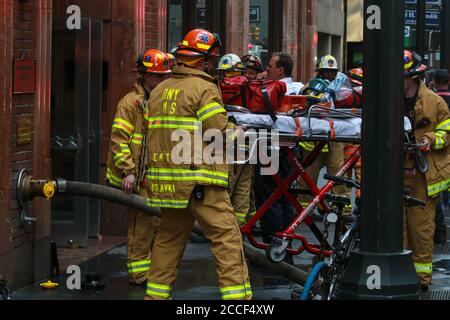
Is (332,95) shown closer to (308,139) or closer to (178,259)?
(308,139)

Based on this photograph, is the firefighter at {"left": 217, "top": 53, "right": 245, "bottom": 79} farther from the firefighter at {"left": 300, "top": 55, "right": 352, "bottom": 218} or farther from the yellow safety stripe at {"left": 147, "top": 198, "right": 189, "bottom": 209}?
the yellow safety stripe at {"left": 147, "top": 198, "right": 189, "bottom": 209}

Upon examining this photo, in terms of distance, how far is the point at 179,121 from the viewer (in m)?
7.32

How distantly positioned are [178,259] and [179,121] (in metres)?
0.98

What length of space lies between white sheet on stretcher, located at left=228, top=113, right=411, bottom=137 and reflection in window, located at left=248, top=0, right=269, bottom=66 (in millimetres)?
8904

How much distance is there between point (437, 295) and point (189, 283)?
208 cm

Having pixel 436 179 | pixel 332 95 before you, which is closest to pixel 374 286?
pixel 436 179

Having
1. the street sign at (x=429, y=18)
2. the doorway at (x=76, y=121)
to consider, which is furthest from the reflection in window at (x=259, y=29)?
the street sign at (x=429, y=18)

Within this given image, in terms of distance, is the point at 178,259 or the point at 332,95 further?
the point at 332,95

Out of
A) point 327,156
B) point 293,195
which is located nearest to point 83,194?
point 293,195

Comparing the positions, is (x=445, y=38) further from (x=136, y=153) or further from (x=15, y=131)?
(x=15, y=131)

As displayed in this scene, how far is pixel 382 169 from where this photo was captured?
289 inches

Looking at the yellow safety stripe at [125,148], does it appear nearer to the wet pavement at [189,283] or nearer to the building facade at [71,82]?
the building facade at [71,82]

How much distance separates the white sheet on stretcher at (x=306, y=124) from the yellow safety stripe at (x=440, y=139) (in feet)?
0.88

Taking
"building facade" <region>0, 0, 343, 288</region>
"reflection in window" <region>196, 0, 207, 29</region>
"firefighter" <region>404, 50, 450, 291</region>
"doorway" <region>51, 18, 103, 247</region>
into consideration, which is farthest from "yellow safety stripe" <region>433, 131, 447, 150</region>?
"reflection in window" <region>196, 0, 207, 29</region>
